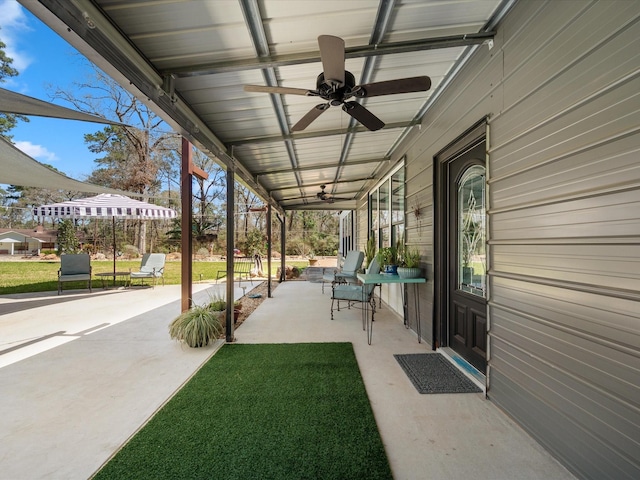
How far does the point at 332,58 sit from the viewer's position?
6.44 ft

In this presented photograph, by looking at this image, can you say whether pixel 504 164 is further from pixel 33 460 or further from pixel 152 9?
pixel 33 460

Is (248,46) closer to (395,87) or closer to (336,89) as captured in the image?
(336,89)

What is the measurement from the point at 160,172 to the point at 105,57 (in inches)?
807

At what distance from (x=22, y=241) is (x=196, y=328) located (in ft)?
91.7

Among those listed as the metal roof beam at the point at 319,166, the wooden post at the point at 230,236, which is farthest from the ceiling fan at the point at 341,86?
the metal roof beam at the point at 319,166

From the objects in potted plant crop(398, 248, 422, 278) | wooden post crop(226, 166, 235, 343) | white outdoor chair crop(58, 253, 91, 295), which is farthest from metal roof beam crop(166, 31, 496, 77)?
white outdoor chair crop(58, 253, 91, 295)

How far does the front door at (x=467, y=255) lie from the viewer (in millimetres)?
2781

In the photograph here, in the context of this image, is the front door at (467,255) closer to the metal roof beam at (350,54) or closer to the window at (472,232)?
the window at (472,232)

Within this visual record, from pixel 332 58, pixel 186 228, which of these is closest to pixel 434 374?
pixel 332 58

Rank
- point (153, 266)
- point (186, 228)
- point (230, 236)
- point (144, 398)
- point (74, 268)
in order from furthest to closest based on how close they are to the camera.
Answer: point (153, 266) < point (74, 268) < point (230, 236) < point (186, 228) < point (144, 398)

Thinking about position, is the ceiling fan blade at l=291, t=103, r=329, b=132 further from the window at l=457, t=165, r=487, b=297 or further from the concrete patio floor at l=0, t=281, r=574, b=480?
the concrete patio floor at l=0, t=281, r=574, b=480

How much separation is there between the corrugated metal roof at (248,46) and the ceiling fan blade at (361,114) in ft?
1.16

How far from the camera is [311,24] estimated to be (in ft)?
6.81

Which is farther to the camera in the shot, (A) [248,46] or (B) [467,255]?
(B) [467,255]
